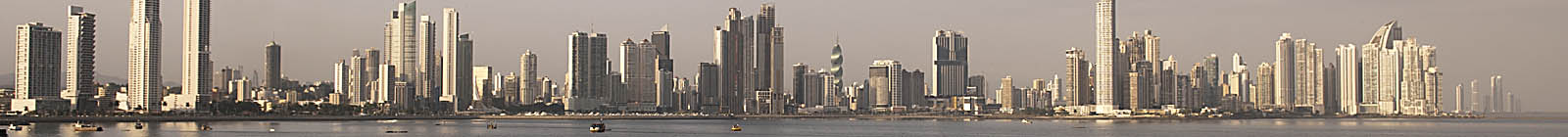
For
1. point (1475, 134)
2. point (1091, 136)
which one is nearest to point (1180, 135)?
point (1091, 136)

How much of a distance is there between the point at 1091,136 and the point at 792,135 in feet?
88.5

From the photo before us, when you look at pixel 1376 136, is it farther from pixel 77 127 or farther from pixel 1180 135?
pixel 77 127

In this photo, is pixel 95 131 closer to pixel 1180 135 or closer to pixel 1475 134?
pixel 1180 135

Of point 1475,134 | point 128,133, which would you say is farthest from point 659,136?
point 1475,134

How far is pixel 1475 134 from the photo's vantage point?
191625 mm

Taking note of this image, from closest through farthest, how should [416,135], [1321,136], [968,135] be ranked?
[416,135] < [1321,136] < [968,135]

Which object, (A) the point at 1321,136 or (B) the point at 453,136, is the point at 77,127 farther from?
(A) the point at 1321,136

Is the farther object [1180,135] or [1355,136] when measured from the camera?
[1180,135]

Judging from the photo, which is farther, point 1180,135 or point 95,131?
point 1180,135

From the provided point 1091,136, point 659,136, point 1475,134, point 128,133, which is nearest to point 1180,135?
point 1091,136

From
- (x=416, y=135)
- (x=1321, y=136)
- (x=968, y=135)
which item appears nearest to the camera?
(x=416, y=135)

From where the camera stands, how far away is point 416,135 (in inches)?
A: 6447

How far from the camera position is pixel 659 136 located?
17138 centimetres

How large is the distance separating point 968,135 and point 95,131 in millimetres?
77333
